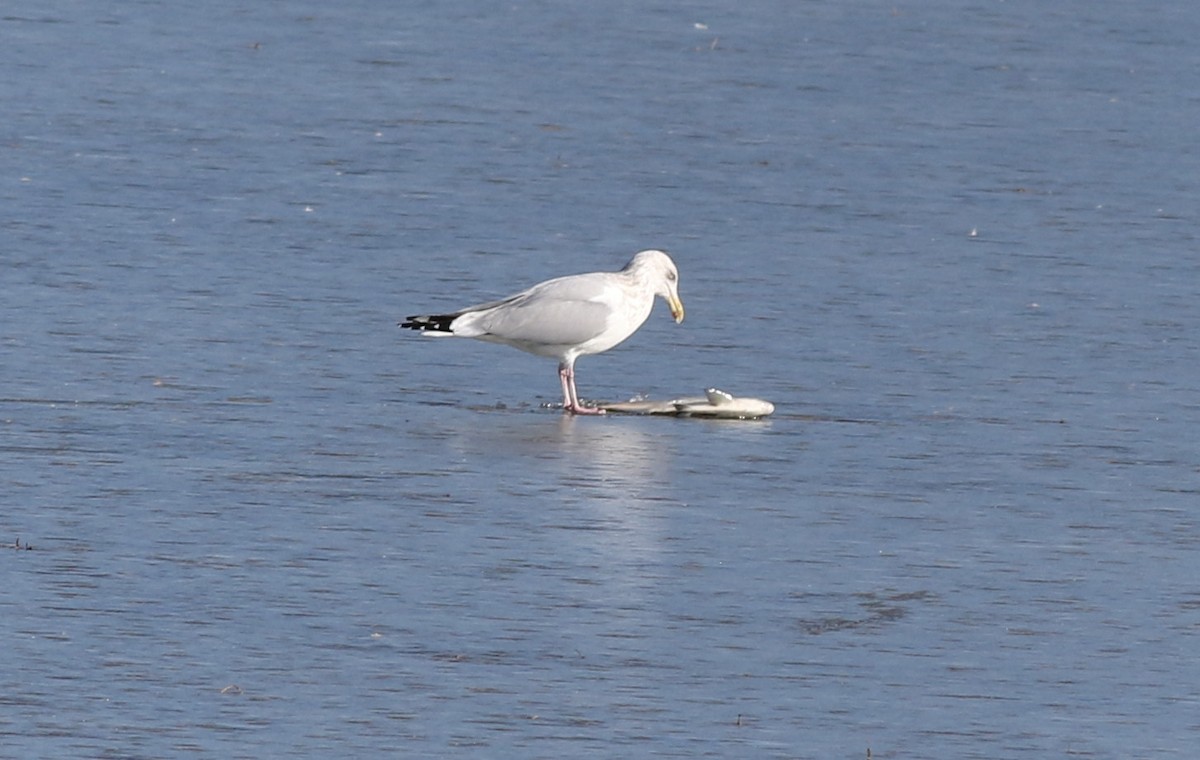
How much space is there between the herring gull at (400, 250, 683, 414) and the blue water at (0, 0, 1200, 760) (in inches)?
8.4

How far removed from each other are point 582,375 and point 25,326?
2.26 meters

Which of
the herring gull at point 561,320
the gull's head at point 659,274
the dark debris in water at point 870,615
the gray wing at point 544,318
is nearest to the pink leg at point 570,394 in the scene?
the herring gull at point 561,320

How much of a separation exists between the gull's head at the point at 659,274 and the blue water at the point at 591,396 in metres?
0.27

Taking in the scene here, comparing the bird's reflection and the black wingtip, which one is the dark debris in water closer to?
the bird's reflection

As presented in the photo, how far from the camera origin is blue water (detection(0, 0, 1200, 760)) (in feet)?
20.4

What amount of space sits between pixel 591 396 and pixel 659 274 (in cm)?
A: 63

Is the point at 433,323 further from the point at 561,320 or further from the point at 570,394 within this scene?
the point at 570,394

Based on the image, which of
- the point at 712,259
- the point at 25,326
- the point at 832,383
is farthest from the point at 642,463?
the point at 712,259

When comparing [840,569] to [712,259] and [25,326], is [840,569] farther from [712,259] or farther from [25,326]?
[712,259]

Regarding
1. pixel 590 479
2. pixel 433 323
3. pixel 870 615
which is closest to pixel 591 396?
pixel 433 323

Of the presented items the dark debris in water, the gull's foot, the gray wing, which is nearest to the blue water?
the dark debris in water

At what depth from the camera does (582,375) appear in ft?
36.3

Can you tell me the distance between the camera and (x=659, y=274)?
1079cm

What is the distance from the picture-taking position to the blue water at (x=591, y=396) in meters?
6.22
